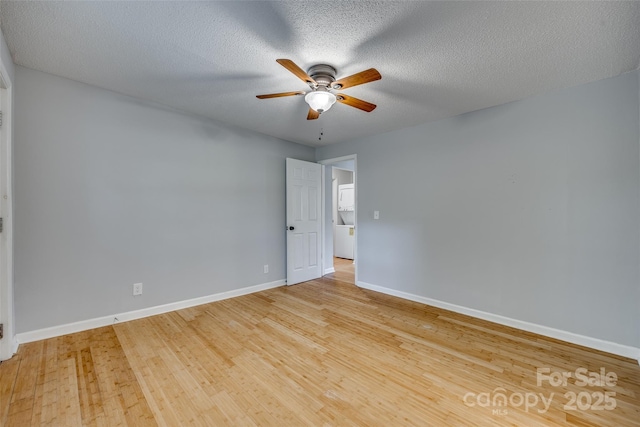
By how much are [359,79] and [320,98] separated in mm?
388

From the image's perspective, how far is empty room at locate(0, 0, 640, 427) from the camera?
1579 mm

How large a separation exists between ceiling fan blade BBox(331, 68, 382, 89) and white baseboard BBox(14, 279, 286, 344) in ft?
9.55

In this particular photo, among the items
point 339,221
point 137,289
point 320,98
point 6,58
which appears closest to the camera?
point 6,58

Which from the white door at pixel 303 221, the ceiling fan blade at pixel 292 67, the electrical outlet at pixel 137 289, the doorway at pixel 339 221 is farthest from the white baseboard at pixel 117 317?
the ceiling fan blade at pixel 292 67

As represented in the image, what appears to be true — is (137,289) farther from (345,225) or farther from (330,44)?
(345,225)

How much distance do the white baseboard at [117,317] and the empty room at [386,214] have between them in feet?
0.08

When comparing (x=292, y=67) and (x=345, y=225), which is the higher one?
(x=292, y=67)

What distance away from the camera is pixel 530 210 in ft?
8.49

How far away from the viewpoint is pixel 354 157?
418 cm

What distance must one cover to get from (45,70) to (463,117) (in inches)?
165

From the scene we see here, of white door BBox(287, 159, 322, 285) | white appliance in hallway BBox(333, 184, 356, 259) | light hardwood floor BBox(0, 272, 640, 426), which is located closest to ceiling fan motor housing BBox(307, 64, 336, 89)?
white door BBox(287, 159, 322, 285)

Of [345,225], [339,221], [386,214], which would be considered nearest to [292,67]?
[386,214]

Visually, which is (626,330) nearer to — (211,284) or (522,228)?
(522,228)

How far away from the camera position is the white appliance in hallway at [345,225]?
6461 mm
